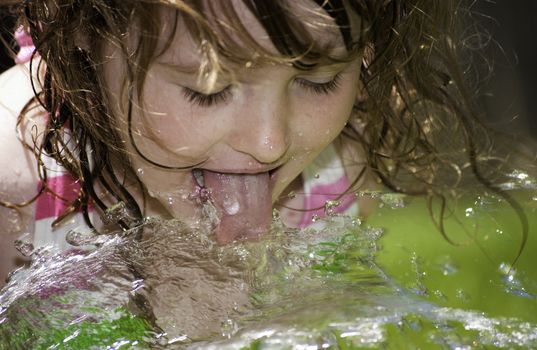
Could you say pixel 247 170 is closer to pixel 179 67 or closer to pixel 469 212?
pixel 179 67

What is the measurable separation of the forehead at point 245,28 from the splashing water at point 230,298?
0.25 m

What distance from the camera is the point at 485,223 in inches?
58.7

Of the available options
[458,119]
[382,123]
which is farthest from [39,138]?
[458,119]

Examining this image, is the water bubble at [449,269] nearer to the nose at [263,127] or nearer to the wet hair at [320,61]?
the wet hair at [320,61]

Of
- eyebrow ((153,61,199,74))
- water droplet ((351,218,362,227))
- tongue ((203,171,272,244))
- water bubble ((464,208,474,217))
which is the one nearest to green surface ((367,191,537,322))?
water bubble ((464,208,474,217))

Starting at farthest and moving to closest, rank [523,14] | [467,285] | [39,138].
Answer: [523,14], [467,285], [39,138]

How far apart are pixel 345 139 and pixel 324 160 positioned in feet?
0.14

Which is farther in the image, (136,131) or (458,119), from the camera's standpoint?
(458,119)

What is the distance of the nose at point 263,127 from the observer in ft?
3.16

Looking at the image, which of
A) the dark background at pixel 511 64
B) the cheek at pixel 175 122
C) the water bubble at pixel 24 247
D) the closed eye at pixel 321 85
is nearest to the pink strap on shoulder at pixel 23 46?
the water bubble at pixel 24 247

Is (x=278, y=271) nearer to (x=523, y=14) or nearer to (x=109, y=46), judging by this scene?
(x=109, y=46)

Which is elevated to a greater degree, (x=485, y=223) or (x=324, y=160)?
(x=324, y=160)

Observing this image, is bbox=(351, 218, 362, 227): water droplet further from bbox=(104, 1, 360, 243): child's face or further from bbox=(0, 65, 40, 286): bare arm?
bbox=(0, 65, 40, 286): bare arm

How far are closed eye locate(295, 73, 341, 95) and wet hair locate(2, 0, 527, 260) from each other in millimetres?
49
